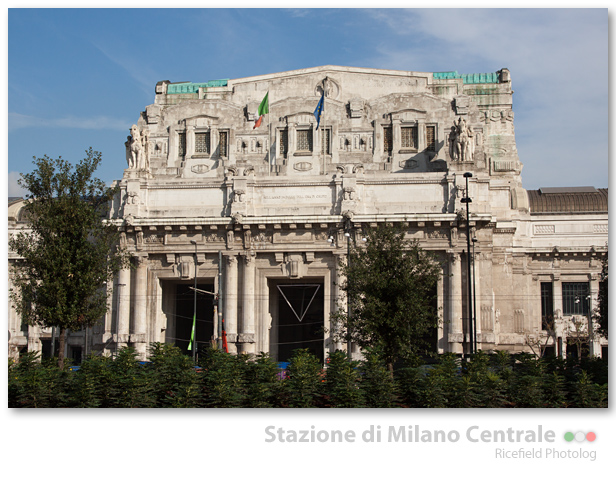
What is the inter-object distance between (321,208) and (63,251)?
24096mm

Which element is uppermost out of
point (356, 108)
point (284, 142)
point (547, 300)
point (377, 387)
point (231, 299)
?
point (356, 108)

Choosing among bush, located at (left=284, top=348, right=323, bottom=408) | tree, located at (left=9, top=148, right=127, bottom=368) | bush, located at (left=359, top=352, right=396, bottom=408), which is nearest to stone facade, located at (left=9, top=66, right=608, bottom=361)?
tree, located at (left=9, top=148, right=127, bottom=368)

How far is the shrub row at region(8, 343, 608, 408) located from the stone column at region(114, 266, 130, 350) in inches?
1022

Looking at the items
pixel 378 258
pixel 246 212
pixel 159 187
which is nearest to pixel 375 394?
pixel 378 258

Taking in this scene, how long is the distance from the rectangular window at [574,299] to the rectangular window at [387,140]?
17.7 m

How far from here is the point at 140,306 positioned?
54.8 meters

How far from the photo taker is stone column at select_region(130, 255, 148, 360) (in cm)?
5409

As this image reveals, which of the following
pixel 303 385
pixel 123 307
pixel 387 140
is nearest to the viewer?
pixel 303 385

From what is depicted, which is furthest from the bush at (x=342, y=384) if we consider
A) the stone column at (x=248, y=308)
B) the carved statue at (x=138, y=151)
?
the carved statue at (x=138, y=151)

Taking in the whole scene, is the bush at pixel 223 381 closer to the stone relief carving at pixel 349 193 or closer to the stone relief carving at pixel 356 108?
the stone relief carving at pixel 349 193

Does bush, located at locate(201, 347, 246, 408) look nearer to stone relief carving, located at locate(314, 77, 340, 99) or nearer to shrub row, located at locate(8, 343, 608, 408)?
shrub row, located at locate(8, 343, 608, 408)

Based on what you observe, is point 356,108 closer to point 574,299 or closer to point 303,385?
point 574,299

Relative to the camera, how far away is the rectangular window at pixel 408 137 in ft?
199

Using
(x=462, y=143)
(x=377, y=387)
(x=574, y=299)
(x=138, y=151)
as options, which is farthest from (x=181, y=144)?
(x=377, y=387)
